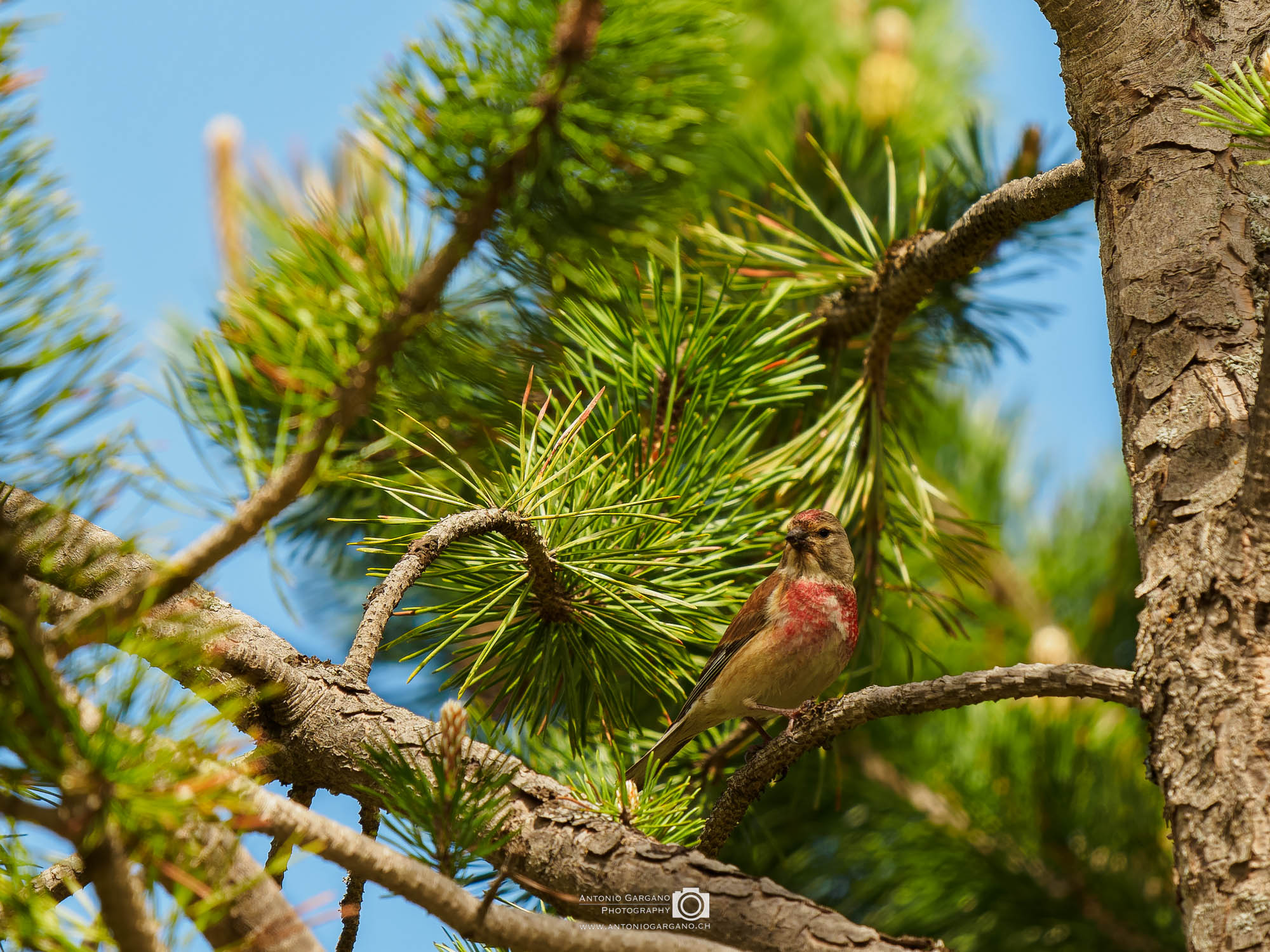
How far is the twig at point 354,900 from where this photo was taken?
5.58 feet

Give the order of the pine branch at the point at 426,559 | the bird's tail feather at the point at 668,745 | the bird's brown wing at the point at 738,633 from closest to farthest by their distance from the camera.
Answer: the pine branch at the point at 426,559
the bird's tail feather at the point at 668,745
the bird's brown wing at the point at 738,633

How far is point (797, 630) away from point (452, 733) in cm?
193

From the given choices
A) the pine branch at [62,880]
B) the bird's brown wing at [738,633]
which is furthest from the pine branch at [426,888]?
the bird's brown wing at [738,633]

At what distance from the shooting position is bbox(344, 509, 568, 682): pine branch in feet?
5.98

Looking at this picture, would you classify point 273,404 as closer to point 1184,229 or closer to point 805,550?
point 805,550

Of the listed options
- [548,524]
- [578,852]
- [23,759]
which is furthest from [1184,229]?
[23,759]

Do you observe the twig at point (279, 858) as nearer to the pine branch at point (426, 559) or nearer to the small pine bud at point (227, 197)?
the pine branch at point (426, 559)

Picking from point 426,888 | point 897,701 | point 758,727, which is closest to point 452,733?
point 426,888

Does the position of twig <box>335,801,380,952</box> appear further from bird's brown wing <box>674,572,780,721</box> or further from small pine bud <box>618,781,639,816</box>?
bird's brown wing <box>674,572,780,721</box>

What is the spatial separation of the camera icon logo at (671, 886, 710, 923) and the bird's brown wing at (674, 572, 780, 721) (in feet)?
2.82

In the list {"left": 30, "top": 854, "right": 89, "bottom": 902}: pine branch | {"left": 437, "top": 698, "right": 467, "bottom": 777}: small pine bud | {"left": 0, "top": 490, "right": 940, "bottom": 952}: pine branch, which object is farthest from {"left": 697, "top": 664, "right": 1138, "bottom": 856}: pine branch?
{"left": 30, "top": 854, "right": 89, "bottom": 902}: pine branch

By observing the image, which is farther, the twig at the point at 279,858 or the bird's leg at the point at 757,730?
the bird's leg at the point at 757,730

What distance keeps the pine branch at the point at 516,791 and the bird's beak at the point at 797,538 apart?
1.16 m

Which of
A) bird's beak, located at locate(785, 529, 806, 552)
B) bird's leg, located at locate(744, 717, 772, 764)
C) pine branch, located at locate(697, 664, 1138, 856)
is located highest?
bird's beak, located at locate(785, 529, 806, 552)
